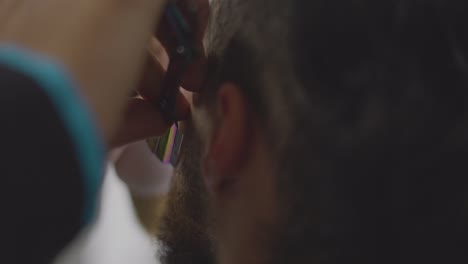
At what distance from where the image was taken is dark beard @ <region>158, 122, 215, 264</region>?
0.66m

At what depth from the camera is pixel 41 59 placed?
34cm

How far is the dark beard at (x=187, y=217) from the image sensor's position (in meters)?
0.66

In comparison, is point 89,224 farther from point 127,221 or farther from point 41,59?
point 127,221

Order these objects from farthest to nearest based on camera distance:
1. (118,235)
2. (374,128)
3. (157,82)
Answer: (118,235)
(157,82)
(374,128)

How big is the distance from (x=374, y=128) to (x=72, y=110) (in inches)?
8.5

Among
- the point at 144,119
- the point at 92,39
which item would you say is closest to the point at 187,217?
the point at 144,119

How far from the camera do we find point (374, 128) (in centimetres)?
43

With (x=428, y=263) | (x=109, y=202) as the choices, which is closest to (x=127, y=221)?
(x=109, y=202)

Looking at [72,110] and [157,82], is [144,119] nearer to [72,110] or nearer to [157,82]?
[157,82]

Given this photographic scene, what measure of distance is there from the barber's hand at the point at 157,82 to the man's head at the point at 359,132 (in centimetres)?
6

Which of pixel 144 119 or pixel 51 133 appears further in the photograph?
pixel 144 119

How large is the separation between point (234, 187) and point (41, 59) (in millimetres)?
225

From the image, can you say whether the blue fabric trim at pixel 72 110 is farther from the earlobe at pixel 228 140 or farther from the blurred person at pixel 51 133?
the earlobe at pixel 228 140

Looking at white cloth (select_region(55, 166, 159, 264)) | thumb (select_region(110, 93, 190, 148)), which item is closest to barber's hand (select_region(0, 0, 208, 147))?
thumb (select_region(110, 93, 190, 148))
